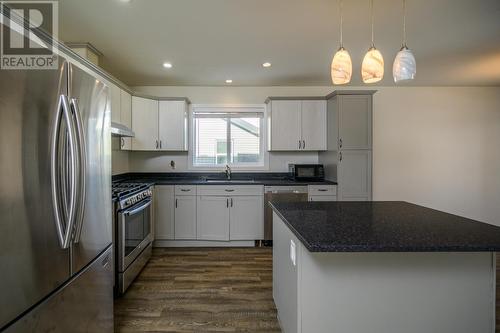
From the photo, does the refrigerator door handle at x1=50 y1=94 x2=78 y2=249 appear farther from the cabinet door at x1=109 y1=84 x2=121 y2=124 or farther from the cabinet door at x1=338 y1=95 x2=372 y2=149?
the cabinet door at x1=338 y1=95 x2=372 y2=149

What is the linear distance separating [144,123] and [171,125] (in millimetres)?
409

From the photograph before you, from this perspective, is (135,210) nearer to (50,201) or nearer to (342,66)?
(50,201)

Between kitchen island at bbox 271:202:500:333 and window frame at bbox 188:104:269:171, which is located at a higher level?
window frame at bbox 188:104:269:171

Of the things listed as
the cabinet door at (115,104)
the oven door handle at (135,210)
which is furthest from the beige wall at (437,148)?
the cabinet door at (115,104)

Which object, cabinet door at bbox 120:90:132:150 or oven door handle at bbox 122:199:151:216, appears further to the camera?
cabinet door at bbox 120:90:132:150

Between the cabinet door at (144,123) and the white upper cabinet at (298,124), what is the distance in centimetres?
185

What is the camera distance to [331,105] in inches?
153

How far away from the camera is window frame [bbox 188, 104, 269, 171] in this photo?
14.3 ft

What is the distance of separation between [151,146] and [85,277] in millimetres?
2765

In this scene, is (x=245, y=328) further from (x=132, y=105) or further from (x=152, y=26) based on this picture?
(x=132, y=105)

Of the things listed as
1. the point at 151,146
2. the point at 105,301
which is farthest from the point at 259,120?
the point at 105,301

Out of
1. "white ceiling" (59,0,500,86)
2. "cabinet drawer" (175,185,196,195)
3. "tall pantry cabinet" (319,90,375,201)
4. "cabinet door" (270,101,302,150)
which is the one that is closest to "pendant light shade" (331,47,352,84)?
"white ceiling" (59,0,500,86)

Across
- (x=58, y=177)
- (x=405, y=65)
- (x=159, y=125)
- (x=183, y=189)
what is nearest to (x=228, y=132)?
(x=159, y=125)

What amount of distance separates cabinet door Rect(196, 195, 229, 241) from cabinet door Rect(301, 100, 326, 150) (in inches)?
63.2
